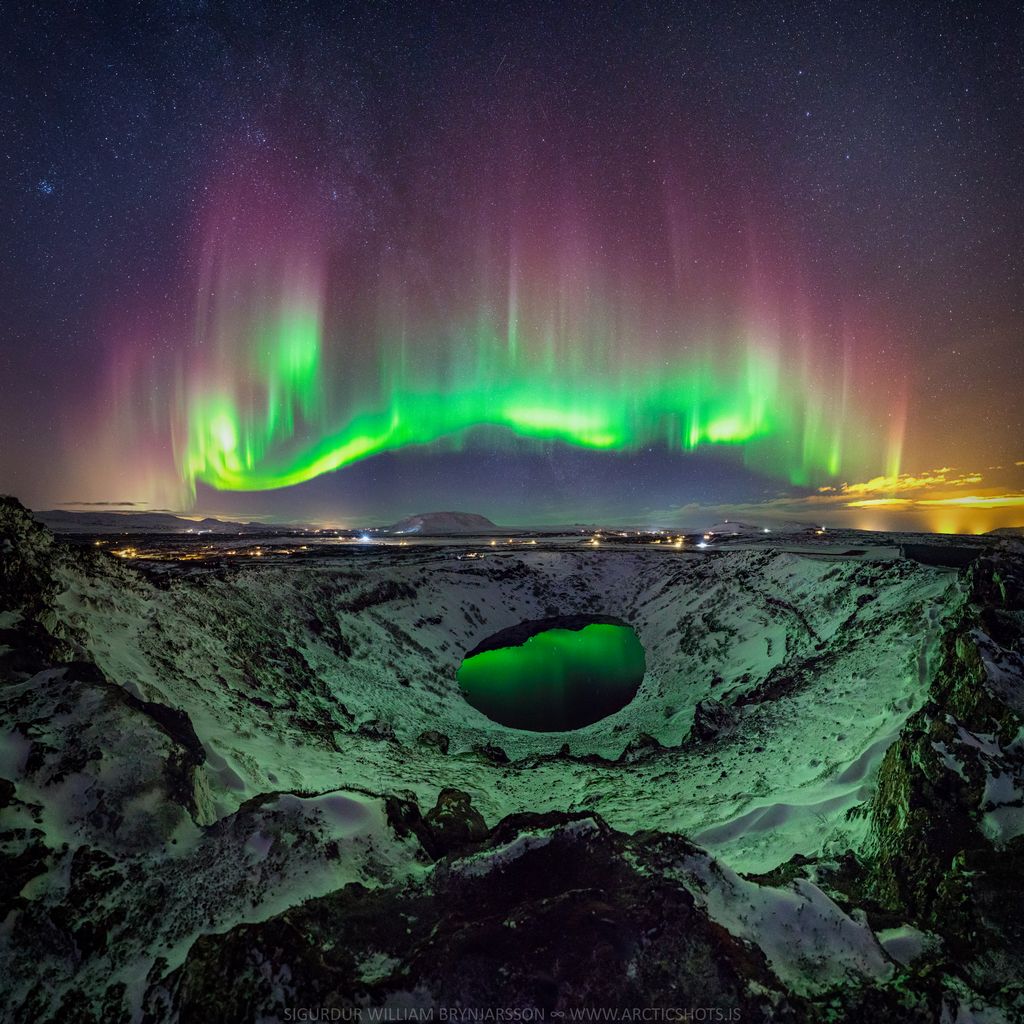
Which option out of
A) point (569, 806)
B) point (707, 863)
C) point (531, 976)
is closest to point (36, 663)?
point (531, 976)

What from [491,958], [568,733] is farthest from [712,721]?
[491,958]

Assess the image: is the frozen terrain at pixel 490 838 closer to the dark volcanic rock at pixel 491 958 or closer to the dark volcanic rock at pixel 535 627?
the dark volcanic rock at pixel 491 958

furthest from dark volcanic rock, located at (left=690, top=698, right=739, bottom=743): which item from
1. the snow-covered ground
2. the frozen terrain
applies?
the snow-covered ground

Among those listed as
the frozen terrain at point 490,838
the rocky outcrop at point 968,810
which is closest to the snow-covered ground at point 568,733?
the frozen terrain at point 490,838

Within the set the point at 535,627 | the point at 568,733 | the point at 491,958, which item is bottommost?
the point at 535,627

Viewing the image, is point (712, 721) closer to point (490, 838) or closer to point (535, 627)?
point (490, 838)

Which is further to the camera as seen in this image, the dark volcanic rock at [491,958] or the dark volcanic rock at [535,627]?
the dark volcanic rock at [535,627]

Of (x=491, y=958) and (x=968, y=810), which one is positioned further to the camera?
(x=968, y=810)

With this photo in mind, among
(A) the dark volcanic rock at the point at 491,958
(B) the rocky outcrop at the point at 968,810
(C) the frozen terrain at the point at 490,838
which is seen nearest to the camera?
(A) the dark volcanic rock at the point at 491,958

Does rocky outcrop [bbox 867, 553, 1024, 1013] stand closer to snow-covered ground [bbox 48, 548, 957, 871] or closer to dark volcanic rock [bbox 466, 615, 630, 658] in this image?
snow-covered ground [bbox 48, 548, 957, 871]
